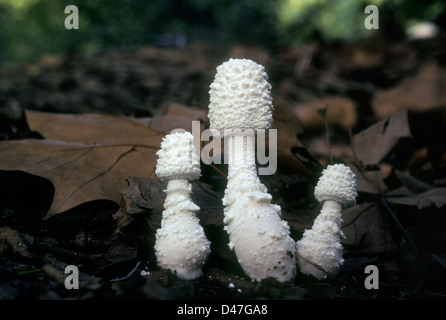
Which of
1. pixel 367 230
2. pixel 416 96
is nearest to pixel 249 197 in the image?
pixel 367 230

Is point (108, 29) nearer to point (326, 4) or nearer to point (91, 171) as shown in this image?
point (326, 4)

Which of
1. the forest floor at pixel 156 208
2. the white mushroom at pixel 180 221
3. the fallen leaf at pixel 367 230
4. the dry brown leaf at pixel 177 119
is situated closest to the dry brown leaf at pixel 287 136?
the forest floor at pixel 156 208

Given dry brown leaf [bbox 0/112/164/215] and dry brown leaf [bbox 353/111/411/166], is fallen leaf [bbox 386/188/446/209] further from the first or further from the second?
dry brown leaf [bbox 0/112/164/215]

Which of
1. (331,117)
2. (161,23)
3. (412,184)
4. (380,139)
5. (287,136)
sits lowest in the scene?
(412,184)

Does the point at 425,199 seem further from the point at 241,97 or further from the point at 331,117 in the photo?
the point at 331,117

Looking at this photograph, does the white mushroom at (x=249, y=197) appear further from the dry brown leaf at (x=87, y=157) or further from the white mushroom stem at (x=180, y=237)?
the dry brown leaf at (x=87, y=157)

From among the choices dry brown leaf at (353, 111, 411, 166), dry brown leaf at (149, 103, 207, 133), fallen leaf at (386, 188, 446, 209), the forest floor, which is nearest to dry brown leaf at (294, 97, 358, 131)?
the forest floor
